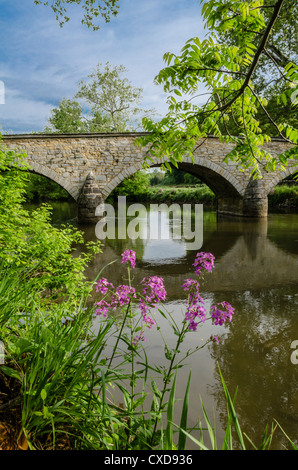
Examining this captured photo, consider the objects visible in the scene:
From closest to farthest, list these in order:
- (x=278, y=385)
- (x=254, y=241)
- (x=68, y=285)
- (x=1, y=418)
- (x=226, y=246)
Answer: (x=1, y=418) < (x=278, y=385) < (x=68, y=285) < (x=226, y=246) < (x=254, y=241)

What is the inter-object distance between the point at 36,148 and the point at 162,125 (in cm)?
1228

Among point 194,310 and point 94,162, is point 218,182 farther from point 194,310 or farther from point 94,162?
point 194,310

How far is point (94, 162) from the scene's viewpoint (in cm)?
1396

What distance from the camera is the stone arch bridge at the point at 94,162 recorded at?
520 inches

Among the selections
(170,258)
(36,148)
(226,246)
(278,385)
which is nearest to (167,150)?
(278,385)

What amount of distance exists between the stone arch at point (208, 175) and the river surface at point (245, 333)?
Answer: 21.0ft

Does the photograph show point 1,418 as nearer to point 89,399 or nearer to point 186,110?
point 89,399

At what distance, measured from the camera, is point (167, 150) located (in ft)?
7.47

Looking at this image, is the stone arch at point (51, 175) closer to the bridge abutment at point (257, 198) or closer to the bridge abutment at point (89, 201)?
the bridge abutment at point (89, 201)

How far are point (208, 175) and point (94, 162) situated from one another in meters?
6.24

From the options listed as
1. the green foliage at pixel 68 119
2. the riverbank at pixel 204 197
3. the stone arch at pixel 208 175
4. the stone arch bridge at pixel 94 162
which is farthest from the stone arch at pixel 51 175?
the green foliage at pixel 68 119

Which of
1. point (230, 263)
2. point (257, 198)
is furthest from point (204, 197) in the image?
point (230, 263)

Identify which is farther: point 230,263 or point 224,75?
point 230,263
